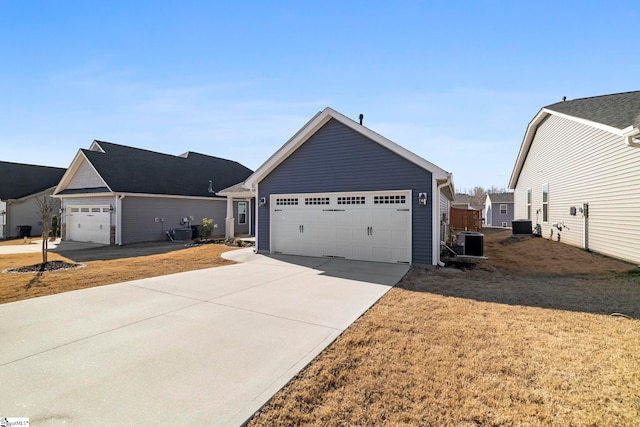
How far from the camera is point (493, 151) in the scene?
1766cm

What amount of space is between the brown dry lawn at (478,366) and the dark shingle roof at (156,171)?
17132mm

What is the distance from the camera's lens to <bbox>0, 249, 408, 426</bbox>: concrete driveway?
2617mm

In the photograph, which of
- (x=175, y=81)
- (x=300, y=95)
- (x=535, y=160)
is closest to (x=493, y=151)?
(x=535, y=160)

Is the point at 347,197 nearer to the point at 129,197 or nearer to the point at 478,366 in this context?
the point at 478,366

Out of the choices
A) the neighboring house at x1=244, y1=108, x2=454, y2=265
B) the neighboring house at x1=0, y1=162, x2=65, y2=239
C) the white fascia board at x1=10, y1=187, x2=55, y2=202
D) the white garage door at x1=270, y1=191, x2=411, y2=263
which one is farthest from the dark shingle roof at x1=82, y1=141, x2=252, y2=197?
the white garage door at x1=270, y1=191, x2=411, y2=263

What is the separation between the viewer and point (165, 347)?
3.76 m

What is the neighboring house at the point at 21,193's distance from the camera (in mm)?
21609

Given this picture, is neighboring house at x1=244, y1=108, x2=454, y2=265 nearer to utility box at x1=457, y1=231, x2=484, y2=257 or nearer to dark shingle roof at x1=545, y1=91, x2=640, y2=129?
utility box at x1=457, y1=231, x2=484, y2=257

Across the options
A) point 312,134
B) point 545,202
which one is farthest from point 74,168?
point 545,202

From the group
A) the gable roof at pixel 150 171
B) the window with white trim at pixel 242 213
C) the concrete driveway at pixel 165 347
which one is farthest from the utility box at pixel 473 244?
the gable roof at pixel 150 171

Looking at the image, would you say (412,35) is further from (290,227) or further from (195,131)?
(195,131)

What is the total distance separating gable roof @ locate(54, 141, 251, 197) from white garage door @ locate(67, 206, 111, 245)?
1.45 metres

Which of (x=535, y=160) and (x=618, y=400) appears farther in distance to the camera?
(x=535, y=160)

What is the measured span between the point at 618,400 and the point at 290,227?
10103mm
